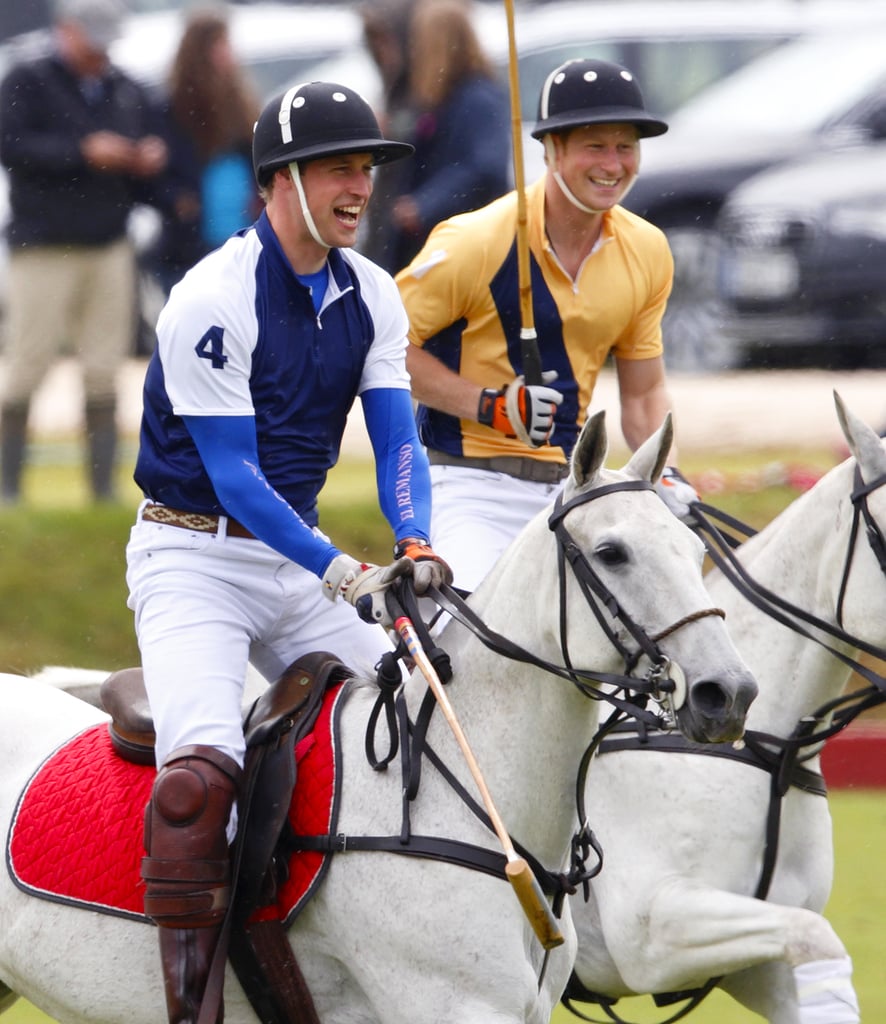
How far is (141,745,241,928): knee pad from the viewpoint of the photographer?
3830 millimetres

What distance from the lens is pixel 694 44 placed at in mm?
10805

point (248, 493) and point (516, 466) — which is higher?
point (248, 493)

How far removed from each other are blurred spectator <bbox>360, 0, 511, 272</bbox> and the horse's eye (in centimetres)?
627

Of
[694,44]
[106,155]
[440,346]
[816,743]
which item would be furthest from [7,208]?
[816,743]

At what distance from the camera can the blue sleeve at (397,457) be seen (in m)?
4.23

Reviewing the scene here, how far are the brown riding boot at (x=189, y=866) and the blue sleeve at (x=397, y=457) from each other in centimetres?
69

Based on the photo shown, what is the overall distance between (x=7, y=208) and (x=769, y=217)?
4055mm

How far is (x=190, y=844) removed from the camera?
12.6 feet

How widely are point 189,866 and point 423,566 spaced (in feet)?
2.44

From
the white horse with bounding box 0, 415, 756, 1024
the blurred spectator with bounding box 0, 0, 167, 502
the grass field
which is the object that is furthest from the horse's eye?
the blurred spectator with bounding box 0, 0, 167, 502

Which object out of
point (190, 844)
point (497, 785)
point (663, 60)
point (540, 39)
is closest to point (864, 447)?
point (497, 785)

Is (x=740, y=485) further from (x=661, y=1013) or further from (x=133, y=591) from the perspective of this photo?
(x=133, y=591)

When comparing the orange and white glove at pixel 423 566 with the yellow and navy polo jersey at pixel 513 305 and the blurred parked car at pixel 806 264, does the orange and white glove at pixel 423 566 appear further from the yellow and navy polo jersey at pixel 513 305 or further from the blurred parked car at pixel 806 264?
the blurred parked car at pixel 806 264

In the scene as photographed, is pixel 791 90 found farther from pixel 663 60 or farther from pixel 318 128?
pixel 318 128
